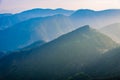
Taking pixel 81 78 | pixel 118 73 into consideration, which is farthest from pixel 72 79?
pixel 118 73

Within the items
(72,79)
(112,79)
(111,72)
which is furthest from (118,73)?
(72,79)

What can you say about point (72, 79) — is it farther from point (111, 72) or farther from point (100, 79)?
point (111, 72)

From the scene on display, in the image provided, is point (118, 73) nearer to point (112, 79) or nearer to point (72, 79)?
point (112, 79)

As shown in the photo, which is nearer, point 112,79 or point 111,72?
point 112,79

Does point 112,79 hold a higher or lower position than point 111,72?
higher

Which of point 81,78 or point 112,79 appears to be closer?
point 112,79

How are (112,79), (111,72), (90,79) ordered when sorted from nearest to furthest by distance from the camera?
(112,79)
(90,79)
(111,72)

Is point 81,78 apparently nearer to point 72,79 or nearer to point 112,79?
point 72,79

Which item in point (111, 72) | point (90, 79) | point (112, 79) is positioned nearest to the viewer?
point (112, 79)
